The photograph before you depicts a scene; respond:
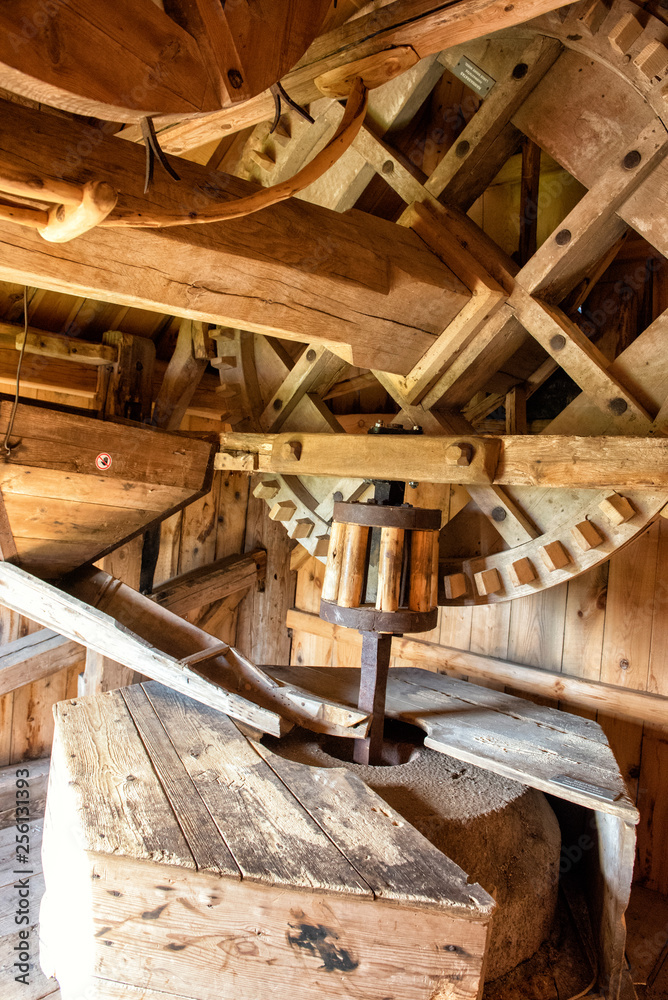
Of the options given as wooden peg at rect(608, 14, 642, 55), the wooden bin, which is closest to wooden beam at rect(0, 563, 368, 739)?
the wooden bin

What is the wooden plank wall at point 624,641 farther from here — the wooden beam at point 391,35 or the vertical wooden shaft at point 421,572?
the wooden beam at point 391,35

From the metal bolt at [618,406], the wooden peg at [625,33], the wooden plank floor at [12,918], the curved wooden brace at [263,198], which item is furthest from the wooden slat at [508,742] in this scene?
the wooden peg at [625,33]

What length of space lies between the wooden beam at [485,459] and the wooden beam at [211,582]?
48.2 inches

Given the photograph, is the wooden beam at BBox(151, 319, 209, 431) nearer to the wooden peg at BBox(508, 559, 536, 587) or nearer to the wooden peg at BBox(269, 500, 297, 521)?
the wooden peg at BBox(269, 500, 297, 521)

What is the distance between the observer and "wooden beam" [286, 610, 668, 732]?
2.53m

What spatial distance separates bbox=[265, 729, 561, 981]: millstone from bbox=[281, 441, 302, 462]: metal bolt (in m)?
1.12

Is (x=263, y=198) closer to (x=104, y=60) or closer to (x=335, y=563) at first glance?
(x=104, y=60)

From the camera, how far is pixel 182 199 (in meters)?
1.52

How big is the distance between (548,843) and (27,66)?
2.19 metres

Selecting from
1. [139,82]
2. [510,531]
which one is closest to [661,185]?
[510,531]

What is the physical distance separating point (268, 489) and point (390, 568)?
103 centimetres

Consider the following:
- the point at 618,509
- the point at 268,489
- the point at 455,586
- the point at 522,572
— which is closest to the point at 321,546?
the point at 268,489

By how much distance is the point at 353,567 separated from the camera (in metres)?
2.06

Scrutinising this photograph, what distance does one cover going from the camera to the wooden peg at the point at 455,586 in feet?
7.90
